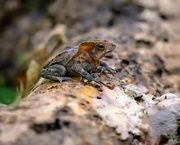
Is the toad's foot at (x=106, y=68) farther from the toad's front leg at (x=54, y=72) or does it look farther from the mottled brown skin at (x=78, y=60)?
the toad's front leg at (x=54, y=72)

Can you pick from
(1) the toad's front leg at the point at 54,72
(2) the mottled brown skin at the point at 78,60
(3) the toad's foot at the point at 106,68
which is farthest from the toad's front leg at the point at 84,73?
(3) the toad's foot at the point at 106,68

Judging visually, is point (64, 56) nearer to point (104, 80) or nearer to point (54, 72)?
point (54, 72)

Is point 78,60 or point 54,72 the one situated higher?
point 78,60

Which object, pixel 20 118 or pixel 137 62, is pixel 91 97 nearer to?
pixel 20 118

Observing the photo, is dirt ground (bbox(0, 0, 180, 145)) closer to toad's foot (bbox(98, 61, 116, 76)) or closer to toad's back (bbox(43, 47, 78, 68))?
toad's foot (bbox(98, 61, 116, 76))

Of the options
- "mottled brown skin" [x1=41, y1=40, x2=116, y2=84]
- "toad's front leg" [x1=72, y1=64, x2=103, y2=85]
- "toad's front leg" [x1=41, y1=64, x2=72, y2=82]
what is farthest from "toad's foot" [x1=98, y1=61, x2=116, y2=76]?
"toad's front leg" [x1=41, y1=64, x2=72, y2=82]

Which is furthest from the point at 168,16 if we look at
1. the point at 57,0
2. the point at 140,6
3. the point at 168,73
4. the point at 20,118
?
the point at 20,118

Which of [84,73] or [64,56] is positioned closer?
[84,73]

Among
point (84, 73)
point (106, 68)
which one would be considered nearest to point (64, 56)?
point (84, 73)

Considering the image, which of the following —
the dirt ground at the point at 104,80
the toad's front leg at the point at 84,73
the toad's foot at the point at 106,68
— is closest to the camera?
the dirt ground at the point at 104,80

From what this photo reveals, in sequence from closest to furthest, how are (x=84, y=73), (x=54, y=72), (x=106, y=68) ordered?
(x=84, y=73)
(x=54, y=72)
(x=106, y=68)
